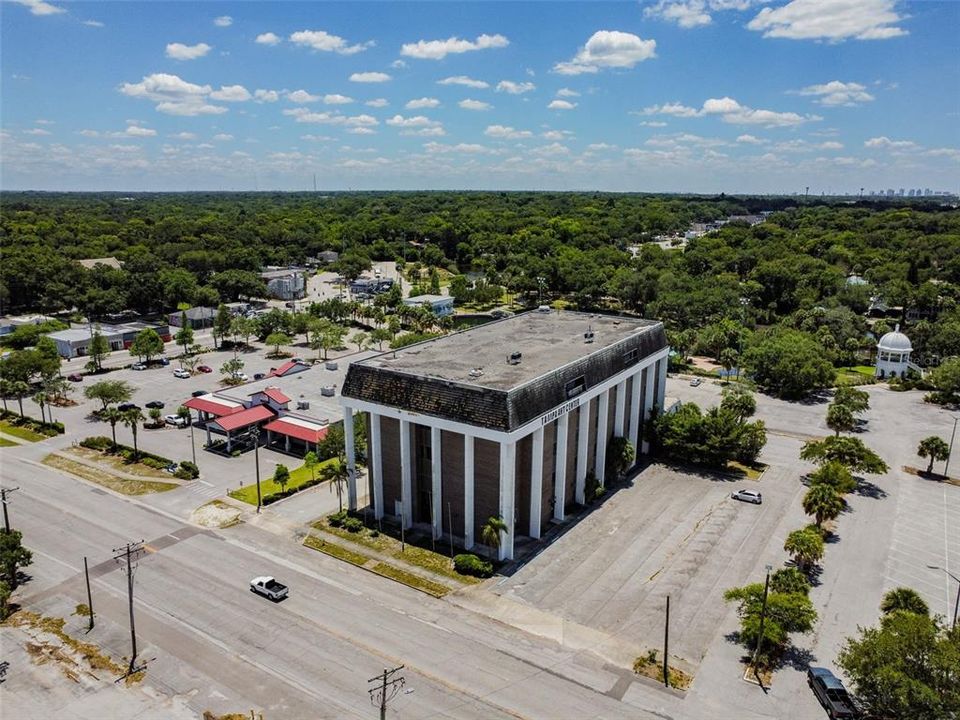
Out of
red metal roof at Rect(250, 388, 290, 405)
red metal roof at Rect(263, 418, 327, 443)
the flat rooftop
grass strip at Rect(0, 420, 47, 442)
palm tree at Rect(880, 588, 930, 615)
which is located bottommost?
grass strip at Rect(0, 420, 47, 442)

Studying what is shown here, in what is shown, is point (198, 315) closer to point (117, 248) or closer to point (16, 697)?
point (117, 248)

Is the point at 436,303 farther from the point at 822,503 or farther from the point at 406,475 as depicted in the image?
the point at 822,503

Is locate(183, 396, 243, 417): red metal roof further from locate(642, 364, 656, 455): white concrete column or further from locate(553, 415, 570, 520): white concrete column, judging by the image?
locate(642, 364, 656, 455): white concrete column

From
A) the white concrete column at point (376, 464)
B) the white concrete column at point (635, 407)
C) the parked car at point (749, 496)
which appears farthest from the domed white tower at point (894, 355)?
the white concrete column at point (376, 464)

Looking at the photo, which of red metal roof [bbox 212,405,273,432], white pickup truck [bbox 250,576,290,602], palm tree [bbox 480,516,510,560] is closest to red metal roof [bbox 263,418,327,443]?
red metal roof [bbox 212,405,273,432]

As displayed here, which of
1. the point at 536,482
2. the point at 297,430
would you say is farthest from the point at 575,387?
the point at 297,430

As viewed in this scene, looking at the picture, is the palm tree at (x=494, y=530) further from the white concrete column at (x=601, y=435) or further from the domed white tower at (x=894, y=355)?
the domed white tower at (x=894, y=355)
